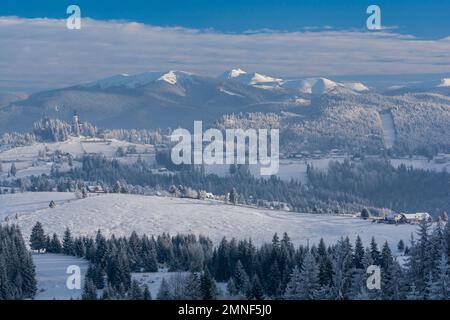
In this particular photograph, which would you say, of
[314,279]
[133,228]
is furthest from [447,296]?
[133,228]

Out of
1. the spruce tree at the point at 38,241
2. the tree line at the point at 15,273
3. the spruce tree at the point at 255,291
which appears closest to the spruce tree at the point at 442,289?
the spruce tree at the point at 255,291

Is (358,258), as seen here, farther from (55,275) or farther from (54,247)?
(54,247)

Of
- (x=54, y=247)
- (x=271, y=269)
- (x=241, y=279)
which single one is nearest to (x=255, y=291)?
(x=241, y=279)

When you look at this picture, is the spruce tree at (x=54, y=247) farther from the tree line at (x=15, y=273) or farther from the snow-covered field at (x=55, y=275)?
the tree line at (x=15, y=273)

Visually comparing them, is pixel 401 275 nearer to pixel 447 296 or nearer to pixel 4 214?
pixel 447 296

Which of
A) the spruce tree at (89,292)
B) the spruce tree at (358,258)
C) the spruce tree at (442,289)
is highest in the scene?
the spruce tree at (442,289)

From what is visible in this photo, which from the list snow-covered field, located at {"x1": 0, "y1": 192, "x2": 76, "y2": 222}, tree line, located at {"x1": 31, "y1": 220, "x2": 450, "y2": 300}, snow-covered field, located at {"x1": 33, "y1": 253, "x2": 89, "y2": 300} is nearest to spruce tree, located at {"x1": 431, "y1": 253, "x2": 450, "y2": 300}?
tree line, located at {"x1": 31, "y1": 220, "x2": 450, "y2": 300}

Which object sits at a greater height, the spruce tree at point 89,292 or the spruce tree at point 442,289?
the spruce tree at point 442,289
